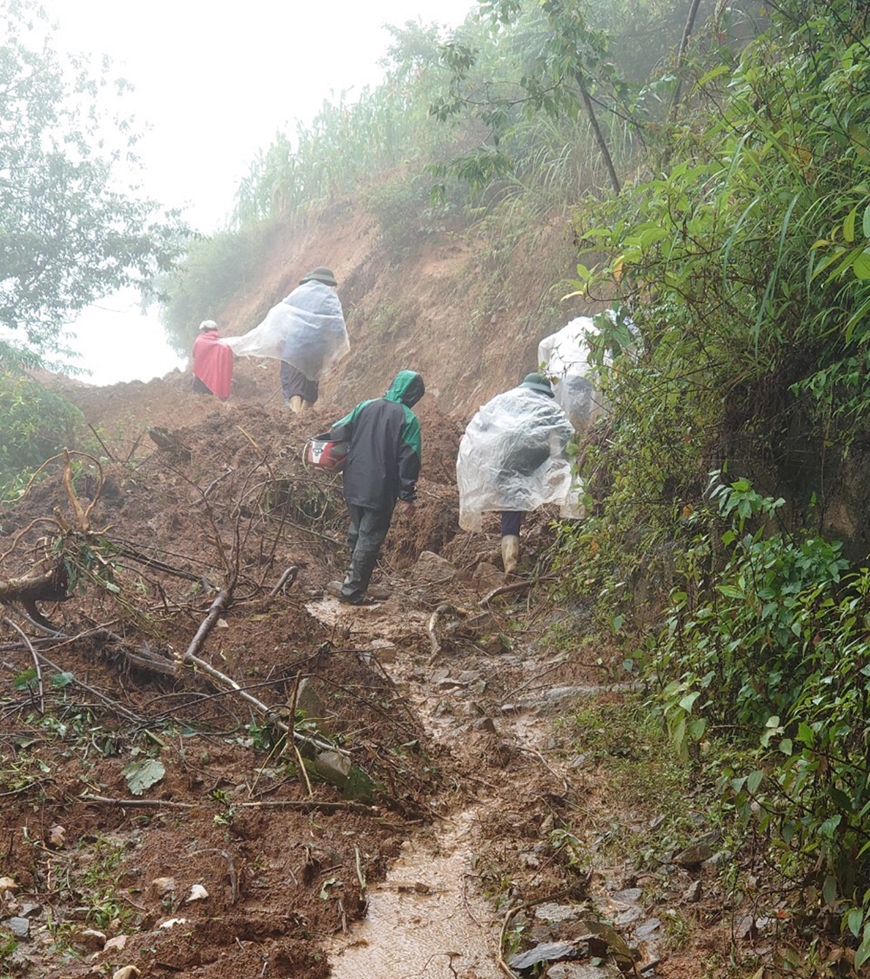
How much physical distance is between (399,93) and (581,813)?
15.7 m

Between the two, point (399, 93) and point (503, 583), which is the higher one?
point (399, 93)

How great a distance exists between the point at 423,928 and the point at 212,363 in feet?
37.3

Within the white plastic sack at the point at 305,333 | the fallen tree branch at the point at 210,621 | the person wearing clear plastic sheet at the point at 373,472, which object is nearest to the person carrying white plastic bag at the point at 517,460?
the person wearing clear plastic sheet at the point at 373,472

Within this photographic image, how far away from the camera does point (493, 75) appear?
1296 centimetres

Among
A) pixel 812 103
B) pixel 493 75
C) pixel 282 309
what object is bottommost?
pixel 282 309

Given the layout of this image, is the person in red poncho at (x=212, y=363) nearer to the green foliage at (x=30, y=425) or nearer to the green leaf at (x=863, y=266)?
the green foliage at (x=30, y=425)

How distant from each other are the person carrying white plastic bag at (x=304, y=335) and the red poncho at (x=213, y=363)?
1846mm

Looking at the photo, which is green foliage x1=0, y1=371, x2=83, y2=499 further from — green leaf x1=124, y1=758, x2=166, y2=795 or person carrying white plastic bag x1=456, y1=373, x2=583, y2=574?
green leaf x1=124, y1=758, x2=166, y2=795

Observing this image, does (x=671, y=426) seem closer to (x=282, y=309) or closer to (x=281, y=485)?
(x=281, y=485)

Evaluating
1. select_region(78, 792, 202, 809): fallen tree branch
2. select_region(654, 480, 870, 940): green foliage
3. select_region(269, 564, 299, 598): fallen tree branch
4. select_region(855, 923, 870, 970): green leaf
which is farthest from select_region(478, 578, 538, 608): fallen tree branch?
select_region(855, 923, 870, 970): green leaf

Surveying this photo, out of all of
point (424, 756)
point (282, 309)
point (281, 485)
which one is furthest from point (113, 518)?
point (424, 756)

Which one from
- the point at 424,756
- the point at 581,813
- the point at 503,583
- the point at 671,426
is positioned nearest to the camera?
the point at 581,813

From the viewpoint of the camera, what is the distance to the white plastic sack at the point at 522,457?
6773 millimetres

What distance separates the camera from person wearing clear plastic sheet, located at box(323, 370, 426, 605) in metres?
6.93
